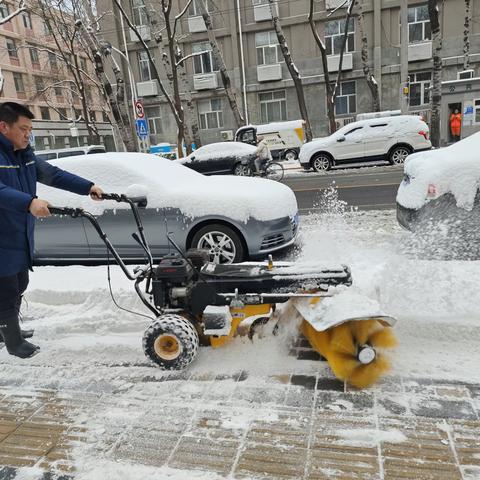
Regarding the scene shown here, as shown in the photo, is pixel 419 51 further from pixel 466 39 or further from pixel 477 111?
pixel 477 111

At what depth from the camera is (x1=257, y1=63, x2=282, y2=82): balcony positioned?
30328 mm

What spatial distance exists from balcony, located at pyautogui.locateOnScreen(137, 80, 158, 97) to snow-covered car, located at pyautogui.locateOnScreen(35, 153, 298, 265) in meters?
28.9

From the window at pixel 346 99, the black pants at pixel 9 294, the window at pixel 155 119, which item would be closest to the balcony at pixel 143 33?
the window at pixel 155 119

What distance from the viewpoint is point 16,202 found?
2.93 m

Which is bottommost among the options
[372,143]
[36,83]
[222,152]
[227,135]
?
[372,143]

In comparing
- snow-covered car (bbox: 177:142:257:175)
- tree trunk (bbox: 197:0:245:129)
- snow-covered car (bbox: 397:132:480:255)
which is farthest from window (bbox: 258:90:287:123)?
snow-covered car (bbox: 397:132:480:255)

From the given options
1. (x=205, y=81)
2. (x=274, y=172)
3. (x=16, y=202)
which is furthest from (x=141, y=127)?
(x=205, y=81)

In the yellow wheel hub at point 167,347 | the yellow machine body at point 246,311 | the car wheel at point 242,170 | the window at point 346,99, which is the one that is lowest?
the yellow wheel hub at point 167,347

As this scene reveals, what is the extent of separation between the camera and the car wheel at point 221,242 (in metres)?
5.75

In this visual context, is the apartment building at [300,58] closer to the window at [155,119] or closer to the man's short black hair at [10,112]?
the window at [155,119]

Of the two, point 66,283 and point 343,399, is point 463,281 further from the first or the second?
point 66,283

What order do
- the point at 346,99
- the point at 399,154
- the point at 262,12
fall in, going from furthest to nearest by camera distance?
the point at 262,12 < the point at 346,99 < the point at 399,154

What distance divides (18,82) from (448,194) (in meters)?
50.3

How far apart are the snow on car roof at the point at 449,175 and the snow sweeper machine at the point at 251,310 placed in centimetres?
289
